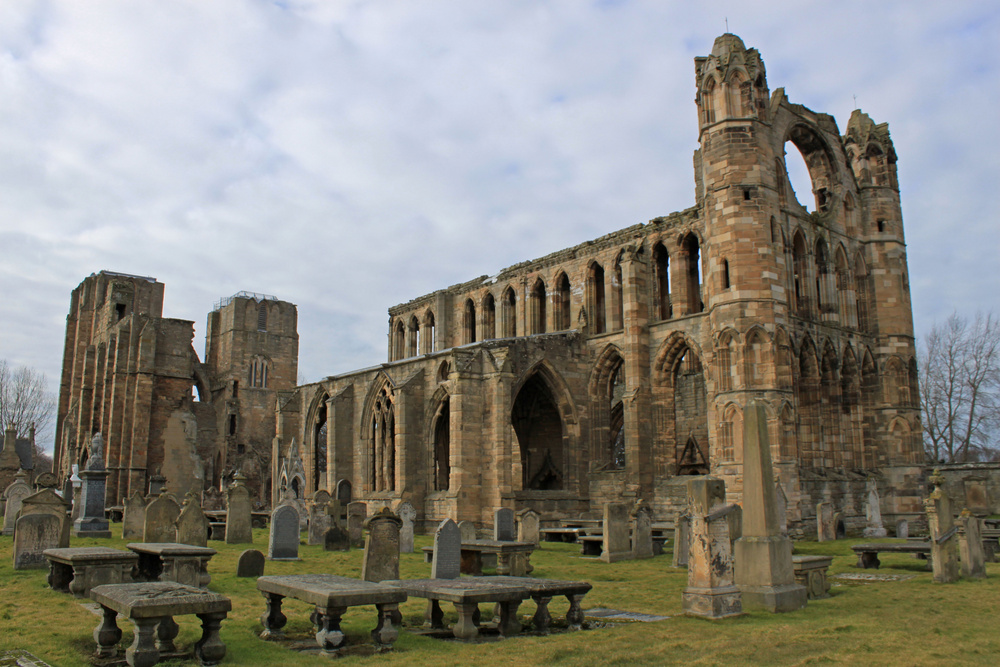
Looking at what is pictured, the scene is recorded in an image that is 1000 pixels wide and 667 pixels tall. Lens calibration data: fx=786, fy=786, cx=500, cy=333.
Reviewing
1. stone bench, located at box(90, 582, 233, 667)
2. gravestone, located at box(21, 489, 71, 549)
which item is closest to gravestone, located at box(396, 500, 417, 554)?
gravestone, located at box(21, 489, 71, 549)

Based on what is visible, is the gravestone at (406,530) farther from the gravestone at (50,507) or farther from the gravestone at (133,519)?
the gravestone at (50,507)

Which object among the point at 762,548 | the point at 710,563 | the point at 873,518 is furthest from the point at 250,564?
the point at 873,518

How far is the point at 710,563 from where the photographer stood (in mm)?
9492

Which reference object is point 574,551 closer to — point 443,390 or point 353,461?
point 443,390

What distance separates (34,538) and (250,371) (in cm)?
4150

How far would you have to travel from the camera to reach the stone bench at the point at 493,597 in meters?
8.29

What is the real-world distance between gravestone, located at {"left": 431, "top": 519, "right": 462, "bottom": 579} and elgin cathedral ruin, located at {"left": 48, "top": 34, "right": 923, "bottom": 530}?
35.0 feet

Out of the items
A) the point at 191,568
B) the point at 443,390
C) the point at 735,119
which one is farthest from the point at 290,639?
the point at 735,119

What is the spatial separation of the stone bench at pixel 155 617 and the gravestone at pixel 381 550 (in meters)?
3.63

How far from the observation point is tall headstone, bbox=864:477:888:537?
24.5 meters

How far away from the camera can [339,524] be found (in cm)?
1850

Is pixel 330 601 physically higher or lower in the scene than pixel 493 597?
higher

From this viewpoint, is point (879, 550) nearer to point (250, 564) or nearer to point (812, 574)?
point (812, 574)

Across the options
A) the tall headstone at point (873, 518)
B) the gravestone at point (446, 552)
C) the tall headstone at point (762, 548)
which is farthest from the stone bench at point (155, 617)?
the tall headstone at point (873, 518)
